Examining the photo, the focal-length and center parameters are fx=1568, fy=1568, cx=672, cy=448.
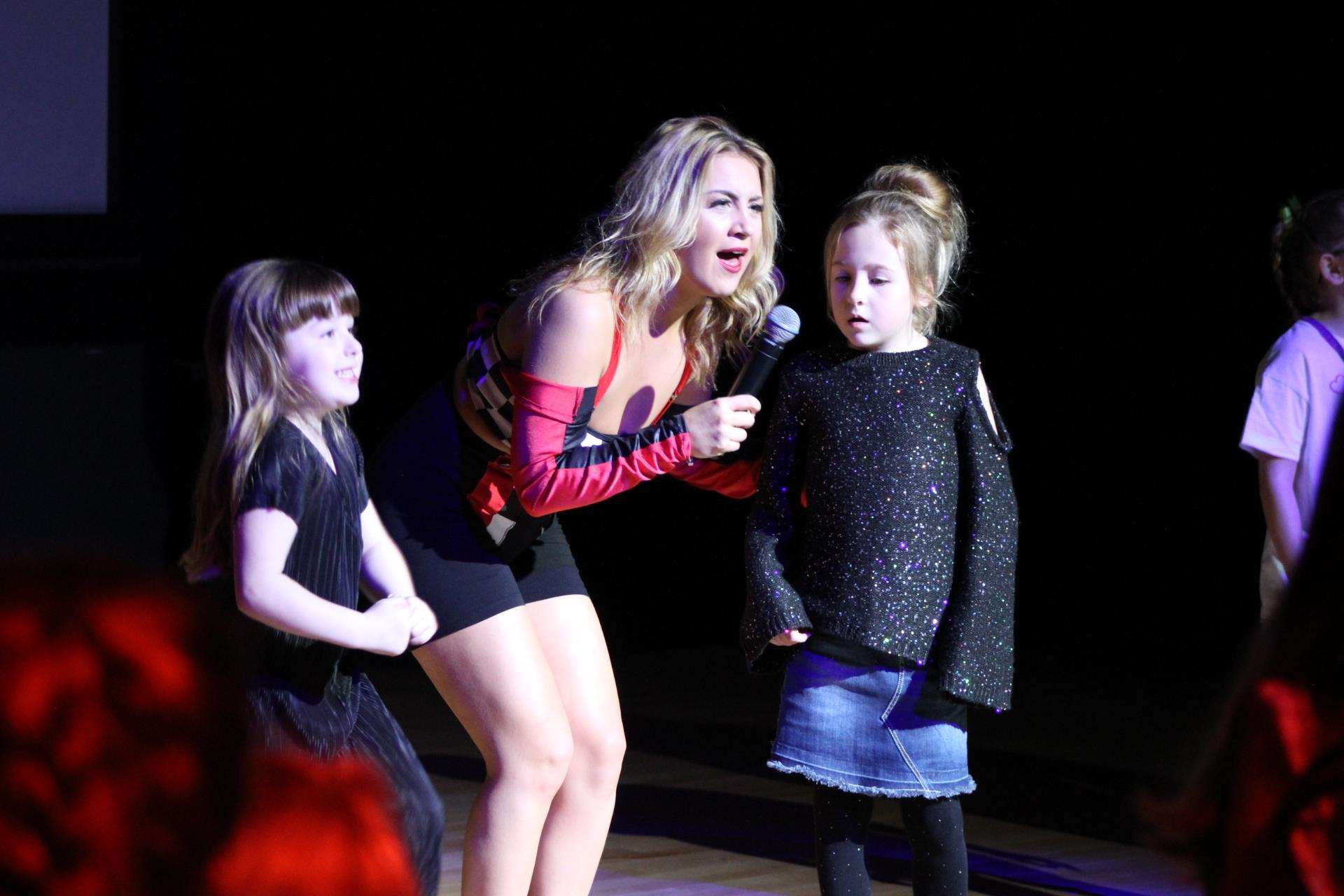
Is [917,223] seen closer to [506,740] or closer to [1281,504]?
[1281,504]

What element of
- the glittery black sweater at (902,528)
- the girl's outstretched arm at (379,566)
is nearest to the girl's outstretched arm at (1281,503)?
the glittery black sweater at (902,528)

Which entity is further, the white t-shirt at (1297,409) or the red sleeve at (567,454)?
the white t-shirt at (1297,409)

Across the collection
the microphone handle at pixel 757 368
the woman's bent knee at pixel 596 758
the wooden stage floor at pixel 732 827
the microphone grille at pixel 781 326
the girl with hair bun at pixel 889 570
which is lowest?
the wooden stage floor at pixel 732 827

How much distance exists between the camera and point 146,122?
4887mm

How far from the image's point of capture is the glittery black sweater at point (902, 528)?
216cm

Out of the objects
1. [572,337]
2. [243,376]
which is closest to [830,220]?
[572,337]

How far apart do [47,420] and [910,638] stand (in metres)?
3.70

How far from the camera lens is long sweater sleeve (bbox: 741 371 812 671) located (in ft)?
7.23

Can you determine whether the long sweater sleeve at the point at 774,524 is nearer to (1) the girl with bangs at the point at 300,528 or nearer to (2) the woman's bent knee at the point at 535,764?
(2) the woman's bent knee at the point at 535,764

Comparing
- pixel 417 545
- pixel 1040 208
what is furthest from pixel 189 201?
pixel 417 545

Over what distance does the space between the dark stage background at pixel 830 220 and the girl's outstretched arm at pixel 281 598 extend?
356 cm

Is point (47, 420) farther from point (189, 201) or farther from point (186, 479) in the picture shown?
point (189, 201)

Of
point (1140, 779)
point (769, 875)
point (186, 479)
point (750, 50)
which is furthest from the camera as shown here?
point (750, 50)

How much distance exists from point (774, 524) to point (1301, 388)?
892 mm
